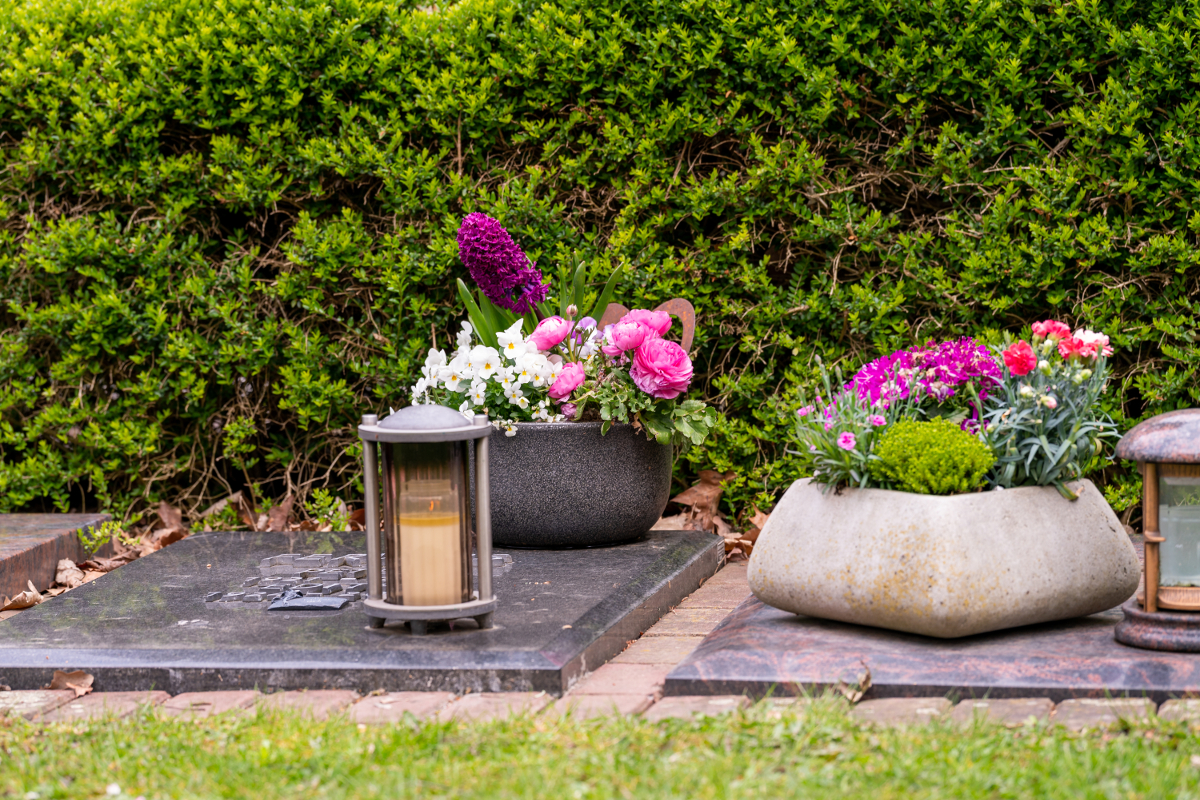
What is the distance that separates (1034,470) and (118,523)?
392 cm

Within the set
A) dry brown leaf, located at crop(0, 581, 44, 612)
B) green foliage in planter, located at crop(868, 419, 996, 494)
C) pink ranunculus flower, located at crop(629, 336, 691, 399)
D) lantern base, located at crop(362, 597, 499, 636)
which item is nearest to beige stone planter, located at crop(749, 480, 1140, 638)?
green foliage in planter, located at crop(868, 419, 996, 494)

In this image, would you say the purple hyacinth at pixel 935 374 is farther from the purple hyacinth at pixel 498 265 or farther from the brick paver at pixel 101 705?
the brick paver at pixel 101 705

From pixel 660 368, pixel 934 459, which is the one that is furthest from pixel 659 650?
pixel 660 368

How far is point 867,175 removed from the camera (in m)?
4.74

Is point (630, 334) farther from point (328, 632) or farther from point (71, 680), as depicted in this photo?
point (71, 680)

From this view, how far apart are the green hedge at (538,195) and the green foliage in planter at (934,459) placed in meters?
1.55

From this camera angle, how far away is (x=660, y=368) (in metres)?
4.20

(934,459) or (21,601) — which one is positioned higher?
(934,459)

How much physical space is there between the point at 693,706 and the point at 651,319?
6.12 ft

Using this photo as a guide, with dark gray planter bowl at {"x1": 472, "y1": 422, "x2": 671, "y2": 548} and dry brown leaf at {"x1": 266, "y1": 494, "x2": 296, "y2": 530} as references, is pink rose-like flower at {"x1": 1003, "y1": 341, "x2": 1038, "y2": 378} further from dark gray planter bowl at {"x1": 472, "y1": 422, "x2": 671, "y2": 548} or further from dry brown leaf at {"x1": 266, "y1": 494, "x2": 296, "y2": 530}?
dry brown leaf at {"x1": 266, "y1": 494, "x2": 296, "y2": 530}

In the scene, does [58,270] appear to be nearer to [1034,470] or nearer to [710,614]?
[710,614]

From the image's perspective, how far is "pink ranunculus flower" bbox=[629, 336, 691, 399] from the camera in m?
4.20

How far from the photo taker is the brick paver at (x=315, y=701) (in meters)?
2.74

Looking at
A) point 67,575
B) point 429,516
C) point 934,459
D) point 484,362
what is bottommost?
point 67,575
